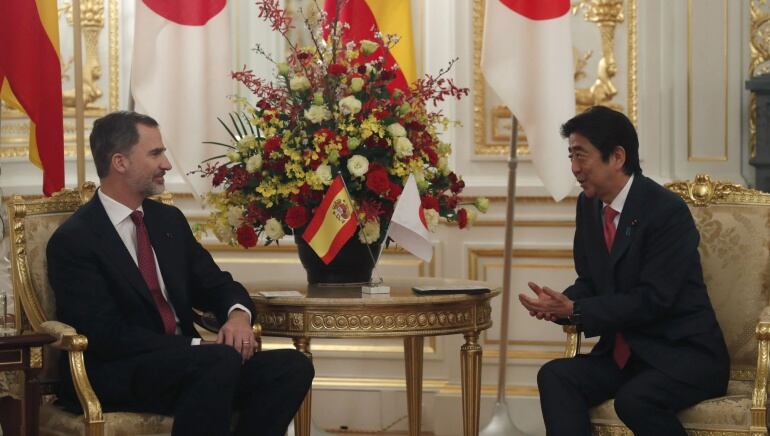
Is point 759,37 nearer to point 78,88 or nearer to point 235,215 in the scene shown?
point 235,215

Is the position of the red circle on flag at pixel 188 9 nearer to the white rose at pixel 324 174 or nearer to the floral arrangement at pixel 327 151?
the floral arrangement at pixel 327 151

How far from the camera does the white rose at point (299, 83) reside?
395 cm

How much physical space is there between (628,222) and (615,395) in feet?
1.79

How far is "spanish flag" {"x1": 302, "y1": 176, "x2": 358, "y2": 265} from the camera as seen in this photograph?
12.6ft

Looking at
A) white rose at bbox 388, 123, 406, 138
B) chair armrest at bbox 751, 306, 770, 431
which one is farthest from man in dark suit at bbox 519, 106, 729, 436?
white rose at bbox 388, 123, 406, 138

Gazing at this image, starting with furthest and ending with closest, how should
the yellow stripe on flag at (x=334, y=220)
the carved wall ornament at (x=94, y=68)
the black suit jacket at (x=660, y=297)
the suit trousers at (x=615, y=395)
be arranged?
the carved wall ornament at (x=94, y=68)
the yellow stripe on flag at (x=334, y=220)
the black suit jacket at (x=660, y=297)
the suit trousers at (x=615, y=395)

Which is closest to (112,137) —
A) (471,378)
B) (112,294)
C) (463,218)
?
(112,294)

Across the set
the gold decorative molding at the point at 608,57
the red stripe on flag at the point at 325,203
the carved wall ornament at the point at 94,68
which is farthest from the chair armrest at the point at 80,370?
the gold decorative molding at the point at 608,57

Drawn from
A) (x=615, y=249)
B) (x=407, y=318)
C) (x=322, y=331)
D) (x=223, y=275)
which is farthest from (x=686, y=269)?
(x=223, y=275)

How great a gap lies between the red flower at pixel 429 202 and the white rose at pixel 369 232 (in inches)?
7.1

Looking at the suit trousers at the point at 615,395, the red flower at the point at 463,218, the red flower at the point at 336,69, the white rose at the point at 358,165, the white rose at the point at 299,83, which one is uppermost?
the red flower at the point at 336,69

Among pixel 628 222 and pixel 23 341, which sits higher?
pixel 628 222

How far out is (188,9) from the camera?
487 cm

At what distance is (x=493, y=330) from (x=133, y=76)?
2.06 metres
